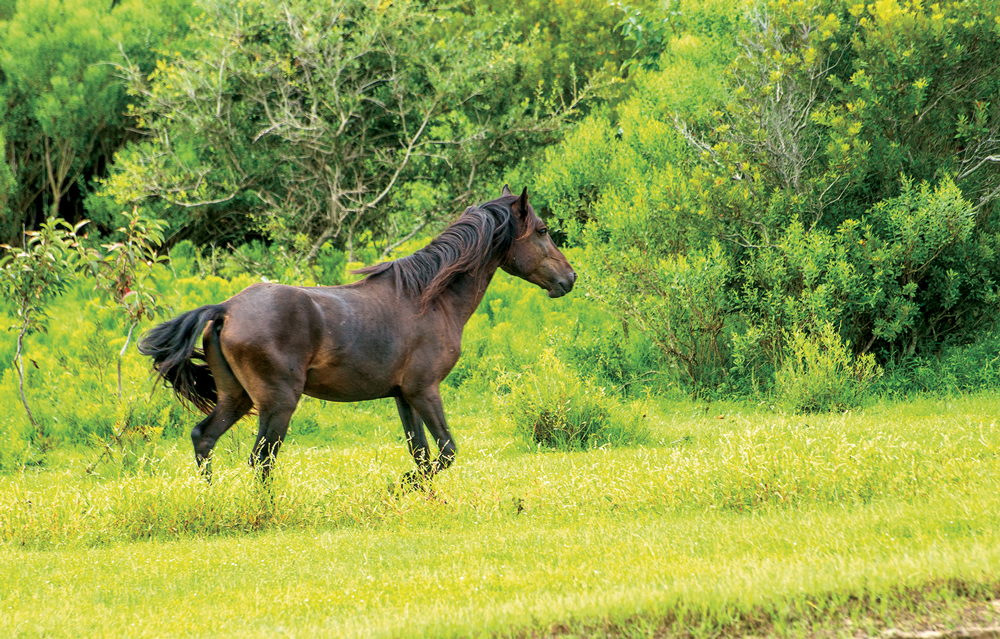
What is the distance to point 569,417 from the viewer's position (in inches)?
441

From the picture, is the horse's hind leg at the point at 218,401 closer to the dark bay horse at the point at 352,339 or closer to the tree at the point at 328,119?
the dark bay horse at the point at 352,339

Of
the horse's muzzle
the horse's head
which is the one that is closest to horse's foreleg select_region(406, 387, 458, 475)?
the horse's head

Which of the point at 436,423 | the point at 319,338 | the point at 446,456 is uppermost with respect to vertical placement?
the point at 319,338

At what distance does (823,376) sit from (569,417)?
3.24 metres

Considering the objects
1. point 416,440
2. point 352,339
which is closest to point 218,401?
point 352,339

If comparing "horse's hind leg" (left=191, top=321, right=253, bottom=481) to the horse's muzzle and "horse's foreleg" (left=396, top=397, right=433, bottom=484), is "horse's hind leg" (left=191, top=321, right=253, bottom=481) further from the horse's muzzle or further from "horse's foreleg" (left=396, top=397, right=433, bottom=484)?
the horse's muzzle

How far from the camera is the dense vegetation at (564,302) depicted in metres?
6.05

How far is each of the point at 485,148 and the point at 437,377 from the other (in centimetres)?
1270

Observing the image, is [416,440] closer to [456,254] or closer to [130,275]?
[456,254]

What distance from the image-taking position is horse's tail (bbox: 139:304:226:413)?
762 cm

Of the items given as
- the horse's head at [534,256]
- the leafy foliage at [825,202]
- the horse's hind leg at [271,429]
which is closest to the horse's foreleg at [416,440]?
the horse's hind leg at [271,429]

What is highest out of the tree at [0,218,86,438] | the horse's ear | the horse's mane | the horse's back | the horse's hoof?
the horse's ear

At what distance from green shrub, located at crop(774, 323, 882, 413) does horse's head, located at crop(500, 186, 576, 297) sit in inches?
179

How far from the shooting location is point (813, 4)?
44.2ft
